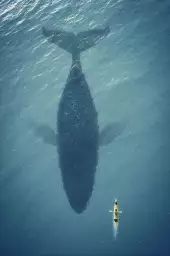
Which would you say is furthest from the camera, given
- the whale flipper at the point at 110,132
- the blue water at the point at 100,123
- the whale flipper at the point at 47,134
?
the blue water at the point at 100,123

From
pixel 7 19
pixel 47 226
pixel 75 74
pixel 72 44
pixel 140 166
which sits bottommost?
pixel 47 226

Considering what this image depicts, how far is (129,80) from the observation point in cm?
1969

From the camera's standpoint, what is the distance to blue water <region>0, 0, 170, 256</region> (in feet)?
60.1

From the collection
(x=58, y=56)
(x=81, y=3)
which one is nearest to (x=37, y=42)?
(x=58, y=56)

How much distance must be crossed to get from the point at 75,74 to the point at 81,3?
6930mm

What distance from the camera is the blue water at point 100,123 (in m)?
18.3

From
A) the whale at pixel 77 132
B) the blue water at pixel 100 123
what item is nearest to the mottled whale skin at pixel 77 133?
the whale at pixel 77 132

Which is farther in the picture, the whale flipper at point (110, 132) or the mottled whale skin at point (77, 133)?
the whale flipper at point (110, 132)

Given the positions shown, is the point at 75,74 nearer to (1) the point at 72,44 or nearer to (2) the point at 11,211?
(1) the point at 72,44

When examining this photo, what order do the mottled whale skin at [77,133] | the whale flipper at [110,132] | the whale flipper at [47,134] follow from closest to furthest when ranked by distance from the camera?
the mottled whale skin at [77,133] < the whale flipper at [110,132] < the whale flipper at [47,134]

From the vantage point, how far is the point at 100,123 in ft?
69.5

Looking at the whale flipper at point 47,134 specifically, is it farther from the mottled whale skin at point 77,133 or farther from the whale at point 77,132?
the mottled whale skin at point 77,133

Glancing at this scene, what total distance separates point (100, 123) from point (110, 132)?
24.2 feet

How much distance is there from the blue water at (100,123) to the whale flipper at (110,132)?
6.16m
